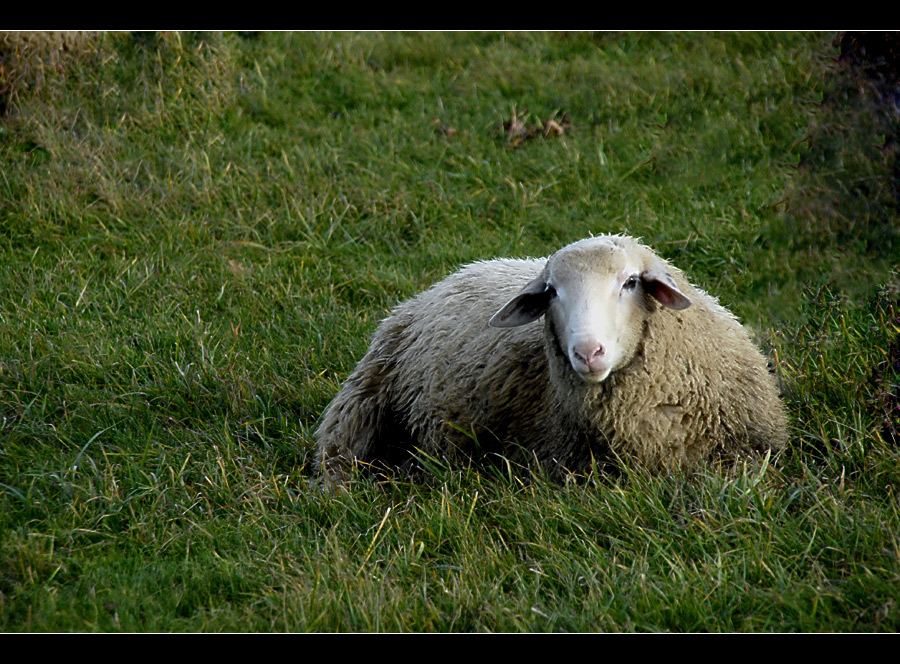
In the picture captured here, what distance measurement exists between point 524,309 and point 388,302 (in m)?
1.90

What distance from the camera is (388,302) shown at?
5.40 metres

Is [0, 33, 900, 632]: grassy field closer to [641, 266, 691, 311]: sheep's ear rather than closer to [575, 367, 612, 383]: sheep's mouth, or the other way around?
[575, 367, 612, 383]: sheep's mouth

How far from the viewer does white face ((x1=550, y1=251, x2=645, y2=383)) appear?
3178 mm

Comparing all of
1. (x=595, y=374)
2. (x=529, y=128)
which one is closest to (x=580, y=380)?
(x=595, y=374)

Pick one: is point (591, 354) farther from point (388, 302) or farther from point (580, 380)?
point (388, 302)

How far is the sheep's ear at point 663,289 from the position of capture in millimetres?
3400

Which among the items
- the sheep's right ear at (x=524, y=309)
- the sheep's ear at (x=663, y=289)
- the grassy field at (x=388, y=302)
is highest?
the sheep's ear at (x=663, y=289)

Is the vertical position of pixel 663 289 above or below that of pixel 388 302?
above

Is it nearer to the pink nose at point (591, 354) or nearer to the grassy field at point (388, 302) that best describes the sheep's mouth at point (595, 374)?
the pink nose at point (591, 354)

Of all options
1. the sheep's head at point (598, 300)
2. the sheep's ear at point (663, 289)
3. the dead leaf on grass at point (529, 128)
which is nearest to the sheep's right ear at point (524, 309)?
the sheep's head at point (598, 300)

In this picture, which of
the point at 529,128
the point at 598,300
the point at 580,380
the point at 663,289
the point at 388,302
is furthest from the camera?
the point at 529,128

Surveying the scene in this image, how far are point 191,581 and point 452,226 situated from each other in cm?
340

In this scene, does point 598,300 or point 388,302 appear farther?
point 388,302
